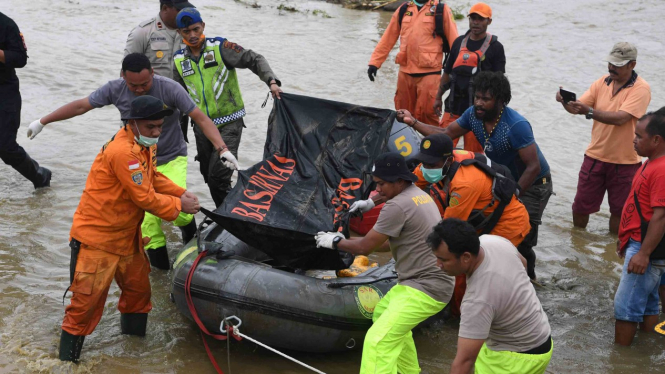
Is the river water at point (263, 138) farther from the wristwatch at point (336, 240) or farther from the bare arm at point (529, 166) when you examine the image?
the bare arm at point (529, 166)

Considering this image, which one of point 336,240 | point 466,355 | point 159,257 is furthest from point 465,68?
point 466,355

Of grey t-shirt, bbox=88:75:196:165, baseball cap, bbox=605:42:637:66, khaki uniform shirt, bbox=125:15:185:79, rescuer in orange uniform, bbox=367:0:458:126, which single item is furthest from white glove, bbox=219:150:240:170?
baseball cap, bbox=605:42:637:66

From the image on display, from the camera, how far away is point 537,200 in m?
6.29

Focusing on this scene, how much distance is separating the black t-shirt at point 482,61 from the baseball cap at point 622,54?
4.16 ft

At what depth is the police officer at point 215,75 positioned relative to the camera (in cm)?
682

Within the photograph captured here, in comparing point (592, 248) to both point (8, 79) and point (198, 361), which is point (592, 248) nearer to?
point (198, 361)

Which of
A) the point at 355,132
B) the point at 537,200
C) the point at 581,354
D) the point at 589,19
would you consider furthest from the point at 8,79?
the point at 589,19

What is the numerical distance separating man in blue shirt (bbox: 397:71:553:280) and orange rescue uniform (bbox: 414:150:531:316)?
46cm

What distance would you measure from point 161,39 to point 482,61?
3408 millimetres

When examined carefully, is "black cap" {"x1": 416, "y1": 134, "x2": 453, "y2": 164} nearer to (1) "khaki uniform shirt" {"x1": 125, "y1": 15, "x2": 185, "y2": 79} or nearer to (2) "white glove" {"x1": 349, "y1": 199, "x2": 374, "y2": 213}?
(2) "white glove" {"x1": 349, "y1": 199, "x2": 374, "y2": 213}

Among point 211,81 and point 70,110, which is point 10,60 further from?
point 211,81

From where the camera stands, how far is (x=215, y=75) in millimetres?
6883

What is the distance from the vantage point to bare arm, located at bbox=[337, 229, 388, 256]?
4727mm

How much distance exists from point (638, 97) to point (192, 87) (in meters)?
4.29
